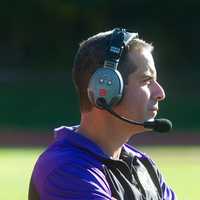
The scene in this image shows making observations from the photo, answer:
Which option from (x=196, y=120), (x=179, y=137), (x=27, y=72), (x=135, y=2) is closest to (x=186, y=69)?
(x=135, y=2)

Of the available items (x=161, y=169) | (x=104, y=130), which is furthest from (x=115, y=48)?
(x=161, y=169)

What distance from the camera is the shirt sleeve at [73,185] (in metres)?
2.90

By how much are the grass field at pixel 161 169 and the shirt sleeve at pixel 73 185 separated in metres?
7.09

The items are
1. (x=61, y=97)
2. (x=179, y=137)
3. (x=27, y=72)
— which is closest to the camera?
(x=179, y=137)

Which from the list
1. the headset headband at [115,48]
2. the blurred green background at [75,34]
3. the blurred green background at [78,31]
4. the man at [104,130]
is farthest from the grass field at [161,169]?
the blurred green background at [78,31]

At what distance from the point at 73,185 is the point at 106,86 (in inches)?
16.1

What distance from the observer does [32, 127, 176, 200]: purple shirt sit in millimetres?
2906

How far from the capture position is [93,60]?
3.05m

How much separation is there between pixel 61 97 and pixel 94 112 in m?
22.4

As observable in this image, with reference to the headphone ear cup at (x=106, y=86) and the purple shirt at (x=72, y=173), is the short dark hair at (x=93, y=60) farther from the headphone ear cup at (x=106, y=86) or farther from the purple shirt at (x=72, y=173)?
the purple shirt at (x=72, y=173)

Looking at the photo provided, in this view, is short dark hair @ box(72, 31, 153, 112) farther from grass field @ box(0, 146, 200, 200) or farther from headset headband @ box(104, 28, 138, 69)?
grass field @ box(0, 146, 200, 200)

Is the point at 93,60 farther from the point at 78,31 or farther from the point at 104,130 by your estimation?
the point at 78,31

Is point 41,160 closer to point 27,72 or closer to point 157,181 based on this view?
point 157,181

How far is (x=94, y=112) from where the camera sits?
3.17m
